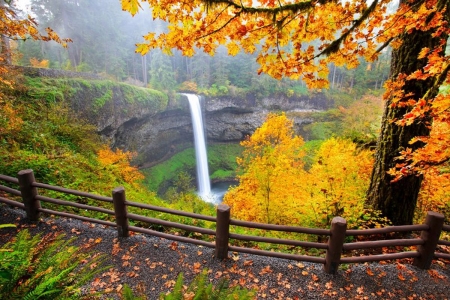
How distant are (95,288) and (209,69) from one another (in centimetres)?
3901

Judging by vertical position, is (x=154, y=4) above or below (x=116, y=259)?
above

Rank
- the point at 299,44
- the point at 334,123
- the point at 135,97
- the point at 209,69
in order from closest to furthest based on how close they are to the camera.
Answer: the point at 299,44
the point at 135,97
the point at 334,123
the point at 209,69

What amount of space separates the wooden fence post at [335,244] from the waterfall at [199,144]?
91.8 feet

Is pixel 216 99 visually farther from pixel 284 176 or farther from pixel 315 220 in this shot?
pixel 315 220

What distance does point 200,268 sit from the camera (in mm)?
4074

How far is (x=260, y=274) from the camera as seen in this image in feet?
13.0

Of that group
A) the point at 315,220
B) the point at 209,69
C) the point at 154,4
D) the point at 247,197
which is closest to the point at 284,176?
the point at 247,197

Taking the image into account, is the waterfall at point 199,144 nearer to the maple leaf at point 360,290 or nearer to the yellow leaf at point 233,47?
the maple leaf at point 360,290

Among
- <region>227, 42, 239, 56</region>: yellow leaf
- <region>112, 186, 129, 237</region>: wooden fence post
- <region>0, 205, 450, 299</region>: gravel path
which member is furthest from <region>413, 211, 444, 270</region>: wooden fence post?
<region>112, 186, 129, 237</region>: wooden fence post

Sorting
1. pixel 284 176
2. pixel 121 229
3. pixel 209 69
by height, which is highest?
pixel 209 69

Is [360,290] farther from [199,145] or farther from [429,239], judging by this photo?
[199,145]

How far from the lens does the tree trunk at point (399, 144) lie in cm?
420

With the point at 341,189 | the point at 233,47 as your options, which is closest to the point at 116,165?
the point at 233,47

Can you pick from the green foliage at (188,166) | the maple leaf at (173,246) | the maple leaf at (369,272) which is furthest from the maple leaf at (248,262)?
the green foliage at (188,166)
